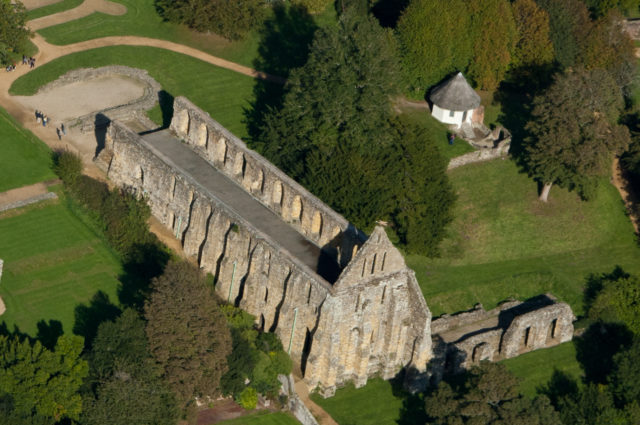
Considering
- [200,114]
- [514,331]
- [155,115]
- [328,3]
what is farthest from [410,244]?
[328,3]

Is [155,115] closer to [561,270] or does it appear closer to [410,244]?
[410,244]

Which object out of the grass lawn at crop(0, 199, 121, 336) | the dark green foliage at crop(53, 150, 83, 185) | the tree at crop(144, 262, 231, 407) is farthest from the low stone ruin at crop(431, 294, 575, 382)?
the dark green foliage at crop(53, 150, 83, 185)

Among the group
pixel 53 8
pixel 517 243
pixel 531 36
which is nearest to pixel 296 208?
pixel 517 243

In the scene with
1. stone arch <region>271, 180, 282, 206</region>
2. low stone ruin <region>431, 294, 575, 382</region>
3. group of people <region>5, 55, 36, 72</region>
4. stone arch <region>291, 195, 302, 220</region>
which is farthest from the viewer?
group of people <region>5, 55, 36, 72</region>

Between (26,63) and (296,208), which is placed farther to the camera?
(26,63)

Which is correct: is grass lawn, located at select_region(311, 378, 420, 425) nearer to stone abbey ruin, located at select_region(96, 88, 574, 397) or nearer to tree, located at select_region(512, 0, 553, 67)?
stone abbey ruin, located at select_region(96, 88, 574, 397)

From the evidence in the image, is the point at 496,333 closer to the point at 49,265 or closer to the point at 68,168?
the point at 49,265
